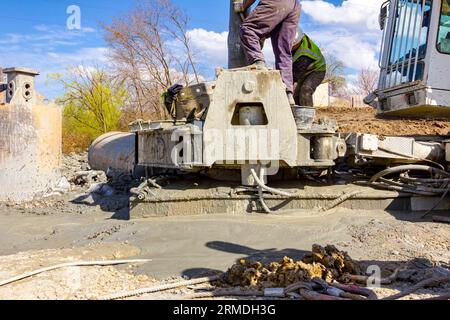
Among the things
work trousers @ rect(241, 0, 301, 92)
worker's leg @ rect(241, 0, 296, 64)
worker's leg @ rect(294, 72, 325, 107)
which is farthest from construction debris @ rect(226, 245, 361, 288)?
worker's leg @ rect(294, 72, 325, 107)

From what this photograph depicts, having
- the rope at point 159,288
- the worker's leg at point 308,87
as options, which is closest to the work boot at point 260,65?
the worker's leg at point 308,87

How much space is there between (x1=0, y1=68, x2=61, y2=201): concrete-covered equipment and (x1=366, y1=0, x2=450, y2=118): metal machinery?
5158mm

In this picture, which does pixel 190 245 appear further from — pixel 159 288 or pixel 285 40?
pixel 285 40

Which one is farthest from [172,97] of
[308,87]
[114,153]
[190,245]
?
[114,153]

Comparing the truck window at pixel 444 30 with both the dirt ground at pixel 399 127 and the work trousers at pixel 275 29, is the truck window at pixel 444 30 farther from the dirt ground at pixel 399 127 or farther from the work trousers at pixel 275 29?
the dirt ground at pixel 399 127

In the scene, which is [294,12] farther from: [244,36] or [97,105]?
[97,105]

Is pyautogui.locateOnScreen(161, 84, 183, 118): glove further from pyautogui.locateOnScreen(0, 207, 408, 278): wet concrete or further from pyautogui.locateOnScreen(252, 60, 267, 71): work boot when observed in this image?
pyautogui.locateOnScreen(0, 207, 408, 278): wet concrete

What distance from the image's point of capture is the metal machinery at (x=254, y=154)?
17.9ft

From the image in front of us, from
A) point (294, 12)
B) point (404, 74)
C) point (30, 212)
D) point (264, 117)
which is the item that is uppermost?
point (294, 12)

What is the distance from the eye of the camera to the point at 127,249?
4.62m

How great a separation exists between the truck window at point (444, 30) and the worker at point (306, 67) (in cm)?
157

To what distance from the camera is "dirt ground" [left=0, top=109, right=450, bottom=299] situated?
3.54 metres

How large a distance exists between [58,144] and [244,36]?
13.8 feet
